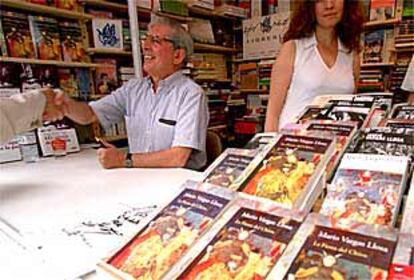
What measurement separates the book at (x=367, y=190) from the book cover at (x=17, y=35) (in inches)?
Answer: 67.0

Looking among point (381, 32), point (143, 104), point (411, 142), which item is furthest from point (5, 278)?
point (381, 32)

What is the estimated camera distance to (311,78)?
95 centimetres

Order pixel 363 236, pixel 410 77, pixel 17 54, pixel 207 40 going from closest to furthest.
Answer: pixel 363 236
pixel 410 77
pixel 17 54
pixel 207 40

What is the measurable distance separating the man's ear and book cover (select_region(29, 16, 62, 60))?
70 centimetres

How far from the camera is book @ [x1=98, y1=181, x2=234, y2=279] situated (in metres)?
Answer: 0.45

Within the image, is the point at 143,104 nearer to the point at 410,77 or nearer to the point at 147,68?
the point at 147,68

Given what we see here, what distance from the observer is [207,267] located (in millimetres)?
425

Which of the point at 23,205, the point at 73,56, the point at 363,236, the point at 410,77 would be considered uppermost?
the point at 73,56

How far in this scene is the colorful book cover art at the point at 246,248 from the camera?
406 mm

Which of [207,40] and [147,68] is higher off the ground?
[207,40]

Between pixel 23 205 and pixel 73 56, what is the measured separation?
1305 mm

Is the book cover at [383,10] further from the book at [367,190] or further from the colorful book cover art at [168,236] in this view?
the colorful book cover art at [168,236]

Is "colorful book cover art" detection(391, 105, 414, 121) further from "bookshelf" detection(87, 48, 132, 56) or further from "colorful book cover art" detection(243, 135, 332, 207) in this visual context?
"bookshelf" detection(87, 48, 132, 56)

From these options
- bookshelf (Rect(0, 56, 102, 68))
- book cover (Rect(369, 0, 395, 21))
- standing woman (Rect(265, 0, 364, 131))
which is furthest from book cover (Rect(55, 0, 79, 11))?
book cover (Rect(369, 0, 395, 21))
